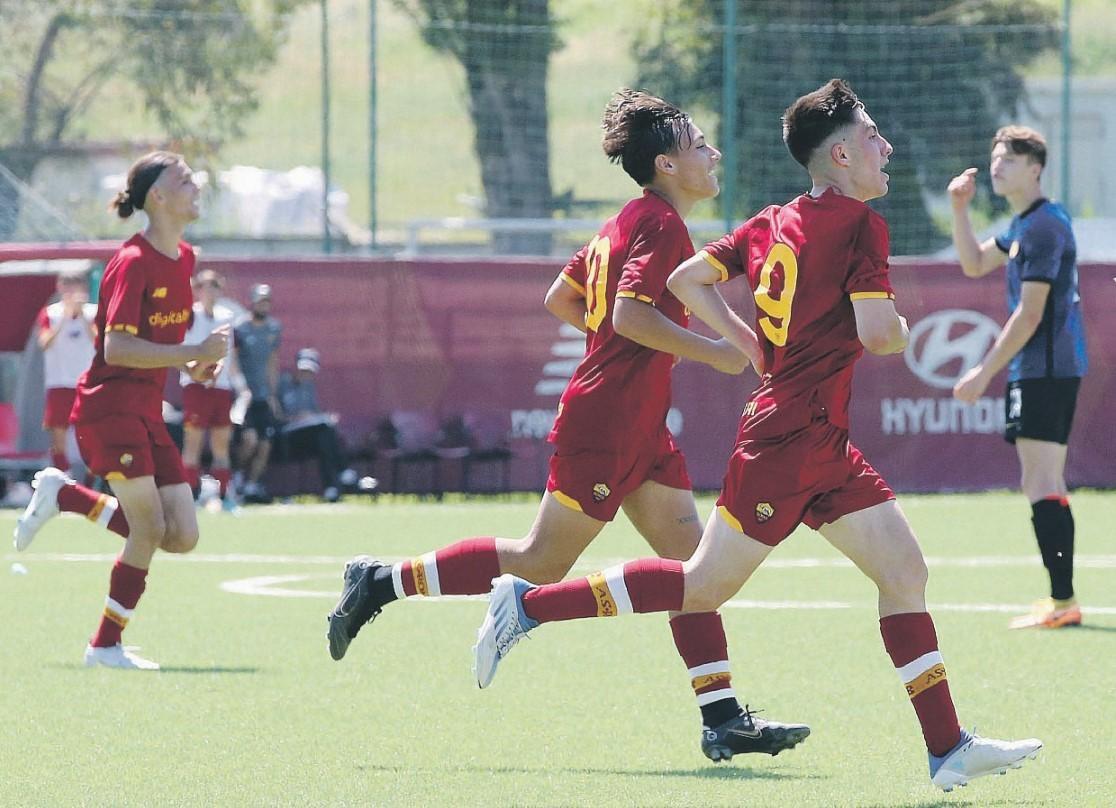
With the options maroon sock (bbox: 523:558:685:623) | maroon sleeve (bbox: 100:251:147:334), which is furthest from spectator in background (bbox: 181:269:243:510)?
maroon sock (bbox: 523:558:685:623)

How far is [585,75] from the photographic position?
33719 millimetres

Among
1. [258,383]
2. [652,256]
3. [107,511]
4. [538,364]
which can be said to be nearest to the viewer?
[652,256]

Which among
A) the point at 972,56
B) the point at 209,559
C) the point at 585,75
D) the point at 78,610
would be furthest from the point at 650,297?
the point at 585,75

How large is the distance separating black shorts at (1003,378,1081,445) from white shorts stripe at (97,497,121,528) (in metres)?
4.18

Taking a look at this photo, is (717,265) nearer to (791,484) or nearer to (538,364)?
(791,484)

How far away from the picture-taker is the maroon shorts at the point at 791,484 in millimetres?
5949

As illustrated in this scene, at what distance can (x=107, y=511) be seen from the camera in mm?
9375

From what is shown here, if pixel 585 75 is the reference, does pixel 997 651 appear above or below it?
below

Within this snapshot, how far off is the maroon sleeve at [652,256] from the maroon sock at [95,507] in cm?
326

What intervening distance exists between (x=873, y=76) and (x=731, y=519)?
706 inches

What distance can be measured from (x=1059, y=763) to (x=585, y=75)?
1099 inches

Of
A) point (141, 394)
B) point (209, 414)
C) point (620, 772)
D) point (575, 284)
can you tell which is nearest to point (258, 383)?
point (209, 414)

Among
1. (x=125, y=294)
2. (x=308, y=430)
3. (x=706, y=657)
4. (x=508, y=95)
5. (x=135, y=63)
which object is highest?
(x=135, y=63)

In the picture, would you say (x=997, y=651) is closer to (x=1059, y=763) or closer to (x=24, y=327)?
(x=1059, y=763)
